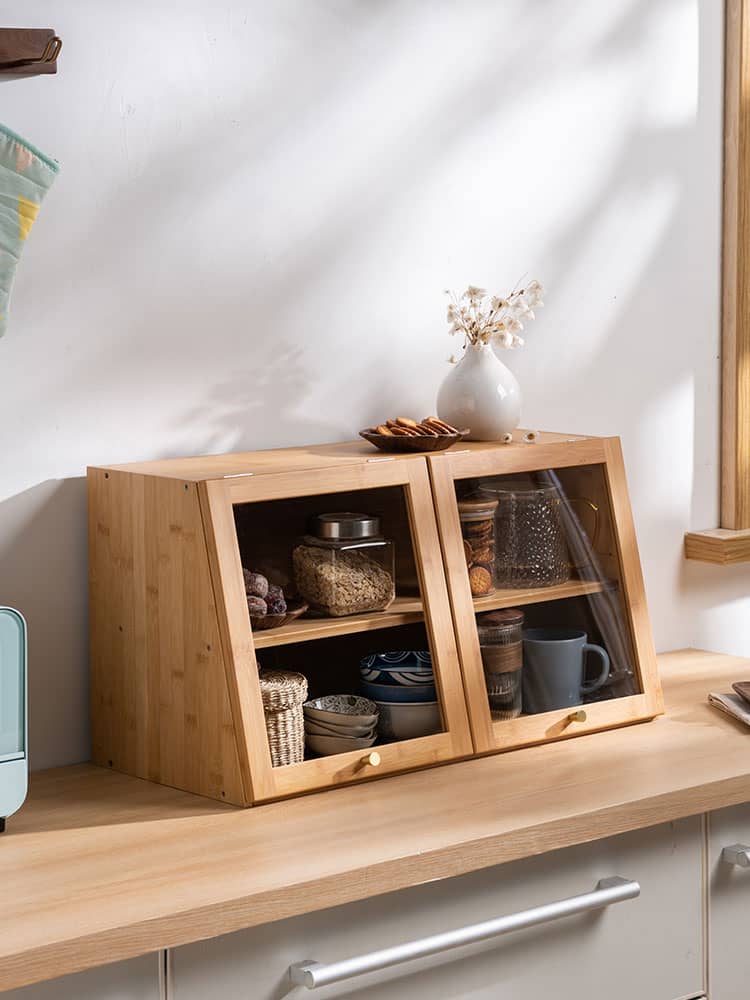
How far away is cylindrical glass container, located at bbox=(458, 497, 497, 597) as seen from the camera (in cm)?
188

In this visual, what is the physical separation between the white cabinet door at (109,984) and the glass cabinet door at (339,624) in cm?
32

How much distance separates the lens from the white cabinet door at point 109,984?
1.31 metres

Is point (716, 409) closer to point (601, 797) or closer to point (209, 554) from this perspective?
point (601, 797)

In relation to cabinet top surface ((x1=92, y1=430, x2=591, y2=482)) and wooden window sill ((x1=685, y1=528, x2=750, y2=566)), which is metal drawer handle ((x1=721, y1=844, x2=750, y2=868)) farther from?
wooden window sill ((x1=685, y1=528, x2=750, y2=566))

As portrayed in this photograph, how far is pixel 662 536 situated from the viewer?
8.09 feet

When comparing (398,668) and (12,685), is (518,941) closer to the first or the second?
(398,668)

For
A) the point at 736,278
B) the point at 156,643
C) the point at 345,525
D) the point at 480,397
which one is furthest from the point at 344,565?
the point at 736,278

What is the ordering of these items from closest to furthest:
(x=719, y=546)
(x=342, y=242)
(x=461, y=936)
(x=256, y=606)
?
(x=461, y=936), (x=256, y=606), (x=342, y=242), (x=719, y=546)

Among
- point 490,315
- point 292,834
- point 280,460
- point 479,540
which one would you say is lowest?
point 292,834

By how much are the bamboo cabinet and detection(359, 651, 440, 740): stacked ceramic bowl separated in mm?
13

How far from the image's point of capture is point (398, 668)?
1.83 metres

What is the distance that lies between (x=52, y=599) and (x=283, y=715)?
39cm

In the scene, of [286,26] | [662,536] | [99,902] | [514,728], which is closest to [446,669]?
[514,728]

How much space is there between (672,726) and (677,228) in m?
0.96
